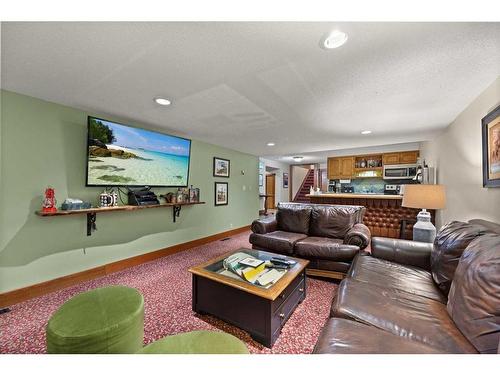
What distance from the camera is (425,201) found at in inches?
94.6

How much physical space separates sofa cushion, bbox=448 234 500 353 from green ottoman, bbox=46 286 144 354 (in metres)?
1.64

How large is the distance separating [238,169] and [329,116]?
114 inches

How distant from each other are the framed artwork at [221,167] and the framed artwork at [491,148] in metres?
3.94

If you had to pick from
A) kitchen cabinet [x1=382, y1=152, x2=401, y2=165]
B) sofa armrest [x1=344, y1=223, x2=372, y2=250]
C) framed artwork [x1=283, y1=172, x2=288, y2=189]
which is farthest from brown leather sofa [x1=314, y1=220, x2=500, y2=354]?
framed artwork [x1=283, y1=172, x2=288, y2=189]

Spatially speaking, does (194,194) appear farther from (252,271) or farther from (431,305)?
(431,305)

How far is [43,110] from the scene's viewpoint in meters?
2.17

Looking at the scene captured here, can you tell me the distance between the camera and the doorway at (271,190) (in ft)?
30.0

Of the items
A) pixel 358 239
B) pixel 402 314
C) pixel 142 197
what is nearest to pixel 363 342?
pixel 402 314

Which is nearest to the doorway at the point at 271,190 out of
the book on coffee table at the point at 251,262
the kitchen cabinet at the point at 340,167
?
the kitchen cabinet at the point at 340,167

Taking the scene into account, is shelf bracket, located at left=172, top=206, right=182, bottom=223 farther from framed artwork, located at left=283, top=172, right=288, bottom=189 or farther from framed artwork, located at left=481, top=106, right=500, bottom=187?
framed artwork, located at left=283, top=172, right=288, bottom=189

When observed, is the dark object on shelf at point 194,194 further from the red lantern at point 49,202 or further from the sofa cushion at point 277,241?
the red lantern at point 49,202
